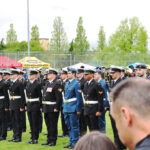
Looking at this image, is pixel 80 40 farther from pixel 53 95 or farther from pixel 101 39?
pixel 53 95

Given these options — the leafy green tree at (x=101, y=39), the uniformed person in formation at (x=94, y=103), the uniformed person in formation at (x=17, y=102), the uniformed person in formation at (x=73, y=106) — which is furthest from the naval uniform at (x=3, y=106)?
the leafy green tree at (x=101, y=39)

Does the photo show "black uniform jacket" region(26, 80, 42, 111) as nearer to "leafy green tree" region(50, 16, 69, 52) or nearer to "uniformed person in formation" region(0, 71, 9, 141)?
"uniformed person in formation" region(0, 71, 9, 141)

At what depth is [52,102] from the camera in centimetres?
789

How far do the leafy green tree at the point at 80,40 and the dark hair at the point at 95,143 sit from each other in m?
48.8

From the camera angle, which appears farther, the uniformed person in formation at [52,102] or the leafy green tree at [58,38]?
the leafy green tree at [58,38]

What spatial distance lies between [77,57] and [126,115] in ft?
96.1

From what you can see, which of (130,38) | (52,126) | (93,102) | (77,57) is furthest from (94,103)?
(130,38)

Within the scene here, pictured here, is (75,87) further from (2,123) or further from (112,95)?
(112,95)

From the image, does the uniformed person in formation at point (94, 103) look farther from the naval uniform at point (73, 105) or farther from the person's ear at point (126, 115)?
the person's ear at point (126, 115)

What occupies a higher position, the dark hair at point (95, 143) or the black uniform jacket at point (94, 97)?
the dark hair at point (95, 143)

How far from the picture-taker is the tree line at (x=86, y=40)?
38531mm

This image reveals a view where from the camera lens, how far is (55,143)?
26.2ft

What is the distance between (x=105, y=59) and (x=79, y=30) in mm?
23959

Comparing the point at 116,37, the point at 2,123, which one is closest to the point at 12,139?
the point at 2,123
